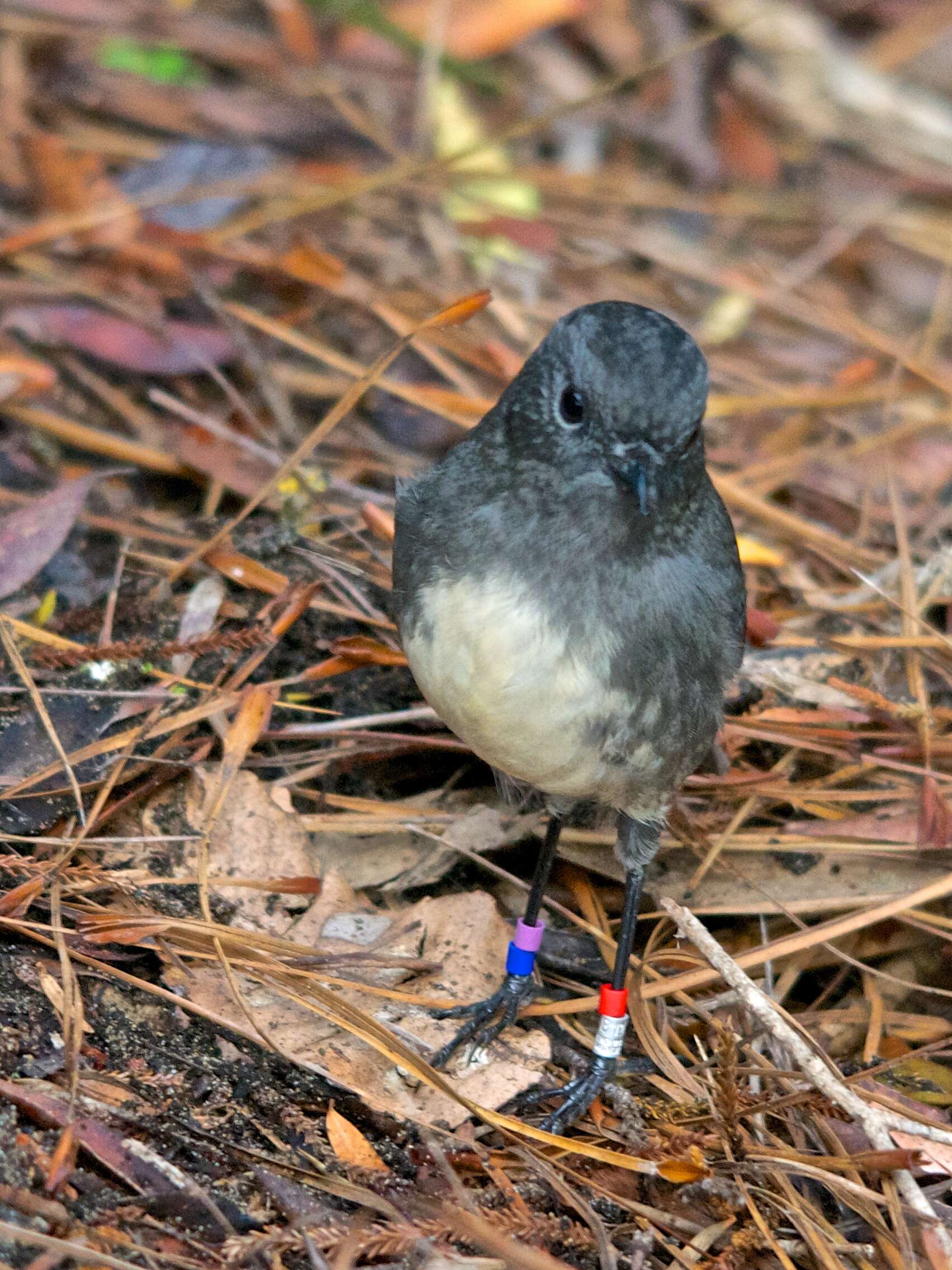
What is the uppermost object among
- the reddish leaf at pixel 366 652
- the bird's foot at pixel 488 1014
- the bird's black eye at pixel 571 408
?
the bird's black eye at pixel 571 408

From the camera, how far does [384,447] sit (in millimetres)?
4184

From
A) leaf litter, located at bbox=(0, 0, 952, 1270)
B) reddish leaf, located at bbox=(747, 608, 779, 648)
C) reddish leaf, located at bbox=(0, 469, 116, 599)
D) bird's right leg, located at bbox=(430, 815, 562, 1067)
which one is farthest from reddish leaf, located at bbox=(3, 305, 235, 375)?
bird's right leg, located at bbox=(430, 815, 562, 1067)

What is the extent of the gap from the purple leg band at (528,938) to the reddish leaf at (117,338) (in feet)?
6.56

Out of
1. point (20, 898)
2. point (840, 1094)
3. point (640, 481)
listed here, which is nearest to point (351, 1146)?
point (20, 898)

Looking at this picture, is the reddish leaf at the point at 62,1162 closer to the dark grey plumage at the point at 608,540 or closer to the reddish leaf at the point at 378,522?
the dark grey plumage at the point at 608,540

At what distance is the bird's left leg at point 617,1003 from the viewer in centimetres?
277

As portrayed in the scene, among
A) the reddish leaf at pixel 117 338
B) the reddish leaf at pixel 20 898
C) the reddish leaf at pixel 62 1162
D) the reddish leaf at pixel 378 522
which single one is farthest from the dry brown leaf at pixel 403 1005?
the reddish leaf at pixel 117 338

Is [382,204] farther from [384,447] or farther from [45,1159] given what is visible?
[45,1159]

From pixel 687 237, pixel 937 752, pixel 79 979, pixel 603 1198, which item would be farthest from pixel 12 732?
pixel 687 237

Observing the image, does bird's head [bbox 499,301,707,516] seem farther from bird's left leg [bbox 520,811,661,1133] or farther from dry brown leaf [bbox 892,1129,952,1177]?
dry brown leaf [bbox 892,1129,952,1177]

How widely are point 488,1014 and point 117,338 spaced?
7.61ft

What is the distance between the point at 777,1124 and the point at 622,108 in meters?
4.44

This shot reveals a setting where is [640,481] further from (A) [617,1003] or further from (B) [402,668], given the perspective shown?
(B) [402,668]

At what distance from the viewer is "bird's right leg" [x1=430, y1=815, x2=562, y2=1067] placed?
2.89m
